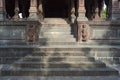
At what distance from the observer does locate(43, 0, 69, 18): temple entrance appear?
22406 mm

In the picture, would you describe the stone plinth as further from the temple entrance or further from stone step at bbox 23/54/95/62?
the temple entrance

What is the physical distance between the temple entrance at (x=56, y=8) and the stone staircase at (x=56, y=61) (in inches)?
277

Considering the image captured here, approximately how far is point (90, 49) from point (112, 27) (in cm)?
276

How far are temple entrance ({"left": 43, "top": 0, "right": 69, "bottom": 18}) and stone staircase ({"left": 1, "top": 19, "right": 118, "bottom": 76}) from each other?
23.1 feet

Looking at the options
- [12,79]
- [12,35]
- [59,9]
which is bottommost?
[12,79]

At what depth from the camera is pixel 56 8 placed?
22688 millimetres

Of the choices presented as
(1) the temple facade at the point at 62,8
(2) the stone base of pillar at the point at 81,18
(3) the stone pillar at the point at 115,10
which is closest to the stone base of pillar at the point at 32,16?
(1) the temple facade at the point at 62,8

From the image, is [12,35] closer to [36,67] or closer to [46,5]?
[36,67]

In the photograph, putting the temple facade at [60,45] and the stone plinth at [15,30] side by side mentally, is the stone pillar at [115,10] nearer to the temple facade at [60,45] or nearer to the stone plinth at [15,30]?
the temple facade at [60,45]

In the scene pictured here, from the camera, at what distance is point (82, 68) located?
1096 cm

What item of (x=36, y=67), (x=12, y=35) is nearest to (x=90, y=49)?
(x=36, y=67)

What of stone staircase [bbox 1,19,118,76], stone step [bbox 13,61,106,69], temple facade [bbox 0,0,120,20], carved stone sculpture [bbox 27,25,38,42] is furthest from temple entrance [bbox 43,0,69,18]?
stone step [bbox 13,61,106,69]

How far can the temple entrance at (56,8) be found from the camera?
73.5 ft

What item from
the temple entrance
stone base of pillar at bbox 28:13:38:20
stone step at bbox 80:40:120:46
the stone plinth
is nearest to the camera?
the stone plinth
